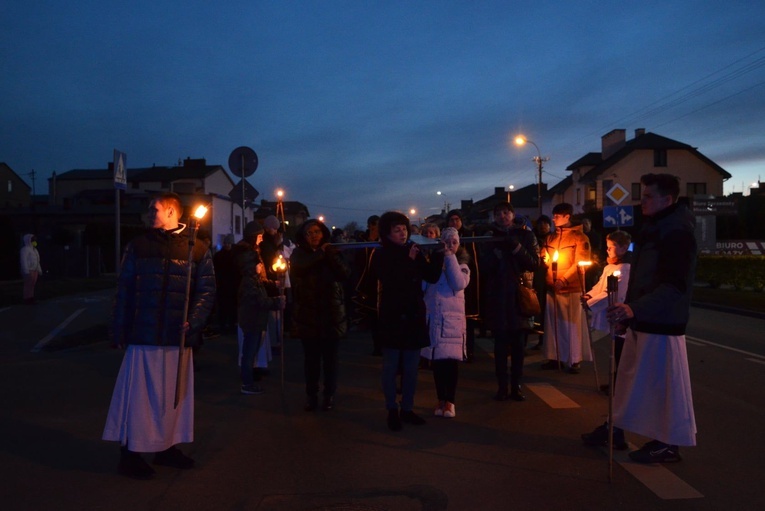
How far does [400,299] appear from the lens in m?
6.25

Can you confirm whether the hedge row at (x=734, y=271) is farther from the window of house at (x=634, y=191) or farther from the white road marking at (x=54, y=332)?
the window of house at (x=634, y=191)

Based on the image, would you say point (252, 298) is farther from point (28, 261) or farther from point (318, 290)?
point (28, 261)

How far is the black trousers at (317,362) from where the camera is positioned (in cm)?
698

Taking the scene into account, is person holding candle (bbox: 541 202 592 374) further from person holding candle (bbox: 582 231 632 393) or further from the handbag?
the handbag

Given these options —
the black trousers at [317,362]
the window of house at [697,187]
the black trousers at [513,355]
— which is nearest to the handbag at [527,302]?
the black trousers at [513,355]

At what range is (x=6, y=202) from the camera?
82062mm

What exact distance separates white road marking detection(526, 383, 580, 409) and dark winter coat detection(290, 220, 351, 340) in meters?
2.29

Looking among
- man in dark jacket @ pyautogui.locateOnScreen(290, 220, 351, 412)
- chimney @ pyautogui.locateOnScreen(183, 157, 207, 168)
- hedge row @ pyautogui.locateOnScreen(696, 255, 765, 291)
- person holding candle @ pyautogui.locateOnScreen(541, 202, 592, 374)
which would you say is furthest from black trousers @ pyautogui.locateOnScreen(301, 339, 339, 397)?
chimney @ pyautogui.locateOnScreen(183, 157, 207, 168)

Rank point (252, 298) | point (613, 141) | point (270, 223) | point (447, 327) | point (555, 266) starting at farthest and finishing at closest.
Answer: point (613, 141) < point (270, 223) < point (555, 266) < point (252, 298) < point (447, 327)

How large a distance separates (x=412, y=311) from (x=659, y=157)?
57.6 meters

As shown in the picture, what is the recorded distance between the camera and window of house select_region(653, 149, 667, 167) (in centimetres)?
5803

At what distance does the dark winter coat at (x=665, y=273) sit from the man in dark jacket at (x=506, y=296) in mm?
2106

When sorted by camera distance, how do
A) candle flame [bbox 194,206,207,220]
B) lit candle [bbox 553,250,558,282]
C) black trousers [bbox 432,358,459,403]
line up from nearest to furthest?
1. candle flame [bbox 194,206,207,220]
2. black trousers [bbox 432,358,459,403]
3. lit candle [bbox 553,250,558,282]

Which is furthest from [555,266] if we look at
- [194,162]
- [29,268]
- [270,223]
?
[194,162]
